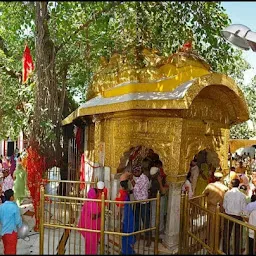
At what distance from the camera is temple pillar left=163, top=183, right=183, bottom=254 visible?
7562mm

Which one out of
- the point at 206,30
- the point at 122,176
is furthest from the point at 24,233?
the point at 206,30

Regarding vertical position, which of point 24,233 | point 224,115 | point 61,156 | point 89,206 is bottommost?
point 24,233

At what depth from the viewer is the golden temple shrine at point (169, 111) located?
7.57 metres

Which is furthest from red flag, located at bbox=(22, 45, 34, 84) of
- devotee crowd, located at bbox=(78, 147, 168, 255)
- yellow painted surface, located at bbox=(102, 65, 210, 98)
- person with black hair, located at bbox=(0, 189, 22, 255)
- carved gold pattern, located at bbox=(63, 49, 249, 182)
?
person with black hair, located at bbox=(0, 189, 22, 255)

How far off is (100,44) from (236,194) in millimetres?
5456

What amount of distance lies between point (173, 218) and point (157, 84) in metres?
2.99

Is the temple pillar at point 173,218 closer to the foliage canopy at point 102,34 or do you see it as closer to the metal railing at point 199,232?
the metal railing at point 199,232

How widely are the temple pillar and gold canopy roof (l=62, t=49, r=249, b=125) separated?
1850 millimetres

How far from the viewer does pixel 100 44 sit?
9.98 meters

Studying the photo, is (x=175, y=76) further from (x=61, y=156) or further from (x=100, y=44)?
(x=61, y=156)

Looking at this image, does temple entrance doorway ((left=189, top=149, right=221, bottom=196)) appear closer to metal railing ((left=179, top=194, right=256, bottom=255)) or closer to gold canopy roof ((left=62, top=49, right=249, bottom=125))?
gold canopy roof ((left=62, top=49, right=249, bottom=125))

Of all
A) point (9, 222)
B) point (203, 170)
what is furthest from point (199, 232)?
point (203, 170)

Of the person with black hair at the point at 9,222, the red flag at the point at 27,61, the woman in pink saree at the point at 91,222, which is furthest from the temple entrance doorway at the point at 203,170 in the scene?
the red flag at the point at 27,61

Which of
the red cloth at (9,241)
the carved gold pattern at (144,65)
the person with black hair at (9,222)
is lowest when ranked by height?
the red cloth at (9,241)
